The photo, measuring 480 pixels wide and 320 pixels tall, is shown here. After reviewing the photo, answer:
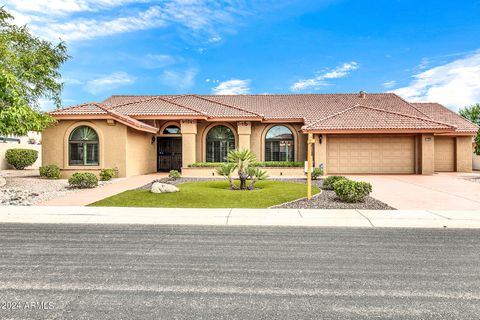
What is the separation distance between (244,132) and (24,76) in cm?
1485

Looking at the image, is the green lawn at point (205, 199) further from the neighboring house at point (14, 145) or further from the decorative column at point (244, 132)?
the neighboring house at point (14, 145)

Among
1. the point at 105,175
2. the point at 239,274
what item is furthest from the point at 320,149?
the point at 239,274

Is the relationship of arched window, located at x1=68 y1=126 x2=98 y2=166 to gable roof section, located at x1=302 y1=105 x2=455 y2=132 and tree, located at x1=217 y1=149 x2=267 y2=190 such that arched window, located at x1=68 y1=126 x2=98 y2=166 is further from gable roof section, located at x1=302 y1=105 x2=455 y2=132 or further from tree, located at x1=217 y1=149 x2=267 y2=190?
gable roof section, located at x1=302 y1=105 x2=455 y2=132

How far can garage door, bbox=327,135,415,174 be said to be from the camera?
24094 millimetres

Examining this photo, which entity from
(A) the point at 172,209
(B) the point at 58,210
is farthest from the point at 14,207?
(A) the point at 172,209

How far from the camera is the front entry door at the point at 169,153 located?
26141 millimetres

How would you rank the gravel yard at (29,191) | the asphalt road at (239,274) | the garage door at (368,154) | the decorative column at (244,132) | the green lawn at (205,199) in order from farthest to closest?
the decorative column at (244,132), the garage door at (368,154), the gravel yard at (29,191), the green lawn at (205,199), the asphalt road at (239,274)

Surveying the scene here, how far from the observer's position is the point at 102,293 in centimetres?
431

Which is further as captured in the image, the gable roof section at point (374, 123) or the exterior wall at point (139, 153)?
the gable roof section at point (374, 123)

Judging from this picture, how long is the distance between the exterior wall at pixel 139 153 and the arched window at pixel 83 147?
2.10m

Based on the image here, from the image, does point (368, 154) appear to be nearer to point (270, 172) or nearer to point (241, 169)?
point (270, 172)

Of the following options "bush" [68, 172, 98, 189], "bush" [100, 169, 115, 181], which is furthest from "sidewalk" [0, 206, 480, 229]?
"bush" [100, 169, 115, 181]

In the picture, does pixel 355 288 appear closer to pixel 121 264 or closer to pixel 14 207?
pixel 121 264

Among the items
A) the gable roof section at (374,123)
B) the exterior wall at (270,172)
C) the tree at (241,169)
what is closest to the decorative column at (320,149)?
the gable roof section at (374,123)
